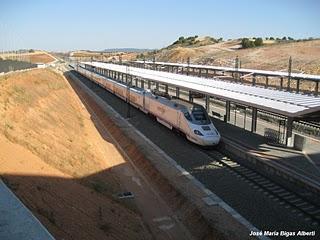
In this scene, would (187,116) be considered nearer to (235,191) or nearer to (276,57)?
(235,191)

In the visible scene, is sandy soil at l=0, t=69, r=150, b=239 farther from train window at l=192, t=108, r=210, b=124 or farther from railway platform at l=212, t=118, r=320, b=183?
railway platform at l=212, t=118, r=320, b=183

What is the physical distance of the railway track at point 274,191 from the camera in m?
16.6

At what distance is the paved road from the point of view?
620 inches

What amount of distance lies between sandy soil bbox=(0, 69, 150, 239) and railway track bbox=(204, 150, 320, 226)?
19.7 feet

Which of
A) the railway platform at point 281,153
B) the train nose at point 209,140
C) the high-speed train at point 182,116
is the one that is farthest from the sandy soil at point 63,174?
the railway platform at point 281,153

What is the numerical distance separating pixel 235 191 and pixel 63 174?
8.09 m

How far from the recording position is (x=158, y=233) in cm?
1648

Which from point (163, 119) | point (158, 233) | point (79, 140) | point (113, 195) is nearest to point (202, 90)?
point (163, 119)

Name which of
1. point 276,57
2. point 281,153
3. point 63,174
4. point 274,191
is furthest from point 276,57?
point 63,174

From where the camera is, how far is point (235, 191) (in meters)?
19.2

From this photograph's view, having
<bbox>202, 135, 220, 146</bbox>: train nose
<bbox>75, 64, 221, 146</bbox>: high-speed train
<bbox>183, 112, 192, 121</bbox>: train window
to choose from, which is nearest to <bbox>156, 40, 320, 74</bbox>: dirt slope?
<bbox>75, 64, 221, 146</bbox>: high-speed train

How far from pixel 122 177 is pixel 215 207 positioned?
26.5 ft

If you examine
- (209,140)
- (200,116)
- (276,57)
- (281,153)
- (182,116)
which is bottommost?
(281,153)

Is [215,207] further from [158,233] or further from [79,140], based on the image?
[79,140]
